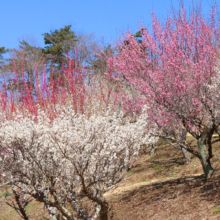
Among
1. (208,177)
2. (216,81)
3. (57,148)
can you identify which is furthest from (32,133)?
(208,177)

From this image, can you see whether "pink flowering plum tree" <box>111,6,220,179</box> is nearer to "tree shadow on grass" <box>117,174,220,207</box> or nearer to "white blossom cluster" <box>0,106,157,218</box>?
"tree shadow on grass" <box>117,174,220,207</box>

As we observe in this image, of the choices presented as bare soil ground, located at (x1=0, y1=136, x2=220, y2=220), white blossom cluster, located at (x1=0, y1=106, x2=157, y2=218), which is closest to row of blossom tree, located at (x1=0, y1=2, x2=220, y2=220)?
white blossom cluster, located at (x1=0, y1=106, x2=157, y2=218)

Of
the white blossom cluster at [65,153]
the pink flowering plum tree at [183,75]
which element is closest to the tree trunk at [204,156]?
the pink flowering plum tree at [183,75]

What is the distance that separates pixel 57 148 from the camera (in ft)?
17.7

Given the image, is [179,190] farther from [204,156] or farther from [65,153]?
[65,153]

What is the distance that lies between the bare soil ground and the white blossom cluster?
112 cm

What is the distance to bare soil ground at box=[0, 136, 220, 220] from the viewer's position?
7.23m

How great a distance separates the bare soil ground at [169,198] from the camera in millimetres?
7230

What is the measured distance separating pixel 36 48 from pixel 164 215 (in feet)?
91.0

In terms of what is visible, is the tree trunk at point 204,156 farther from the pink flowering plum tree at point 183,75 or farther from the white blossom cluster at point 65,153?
the white blossom cluster at point 65,153

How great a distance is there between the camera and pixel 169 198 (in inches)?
335

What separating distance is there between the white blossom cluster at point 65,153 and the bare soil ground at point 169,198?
112 cm

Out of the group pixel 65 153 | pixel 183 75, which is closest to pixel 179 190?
pixel 183 75

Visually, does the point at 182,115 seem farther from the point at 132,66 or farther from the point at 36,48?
the point at 36,48
